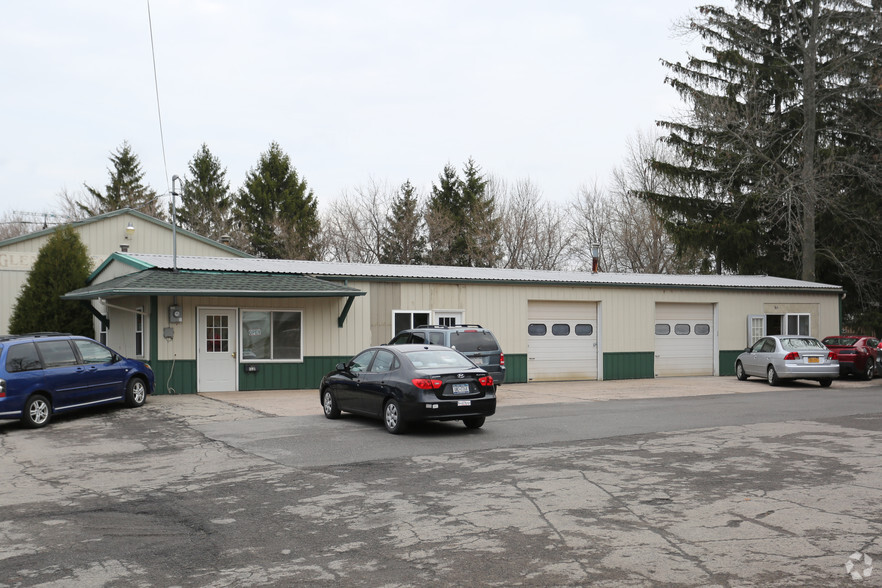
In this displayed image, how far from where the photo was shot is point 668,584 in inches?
207

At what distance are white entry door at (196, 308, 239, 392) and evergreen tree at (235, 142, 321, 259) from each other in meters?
29.4

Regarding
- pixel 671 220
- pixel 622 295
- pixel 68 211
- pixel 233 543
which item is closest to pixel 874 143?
pixel 671 220

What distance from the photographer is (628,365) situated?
26.2m

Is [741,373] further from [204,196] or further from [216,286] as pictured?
[204,196]

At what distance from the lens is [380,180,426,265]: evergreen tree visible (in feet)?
163

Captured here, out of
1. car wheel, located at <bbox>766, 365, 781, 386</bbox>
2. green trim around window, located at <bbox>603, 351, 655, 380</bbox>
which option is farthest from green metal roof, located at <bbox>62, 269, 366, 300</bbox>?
car wheel, located at <bbox>766, 365, 781, 386</bbox>

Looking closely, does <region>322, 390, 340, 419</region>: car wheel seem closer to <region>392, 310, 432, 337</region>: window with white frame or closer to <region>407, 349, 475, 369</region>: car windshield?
<region>407, 349, 475, 369</region>: car windshield

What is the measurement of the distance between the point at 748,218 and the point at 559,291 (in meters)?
17.4

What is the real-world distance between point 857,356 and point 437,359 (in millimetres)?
17904

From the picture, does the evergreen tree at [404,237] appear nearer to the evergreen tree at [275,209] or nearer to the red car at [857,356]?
the evergreen tree at [275,209]

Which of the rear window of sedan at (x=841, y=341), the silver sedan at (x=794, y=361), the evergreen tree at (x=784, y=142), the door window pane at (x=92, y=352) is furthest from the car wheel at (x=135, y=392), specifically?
the evergreen tree at (x=784, y=142)

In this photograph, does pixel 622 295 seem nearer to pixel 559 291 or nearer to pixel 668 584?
pixel 559 291

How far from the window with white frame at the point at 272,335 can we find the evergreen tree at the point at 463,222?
27313 millimetres

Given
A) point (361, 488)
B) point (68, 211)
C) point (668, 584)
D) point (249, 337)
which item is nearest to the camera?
point (668, 584)
